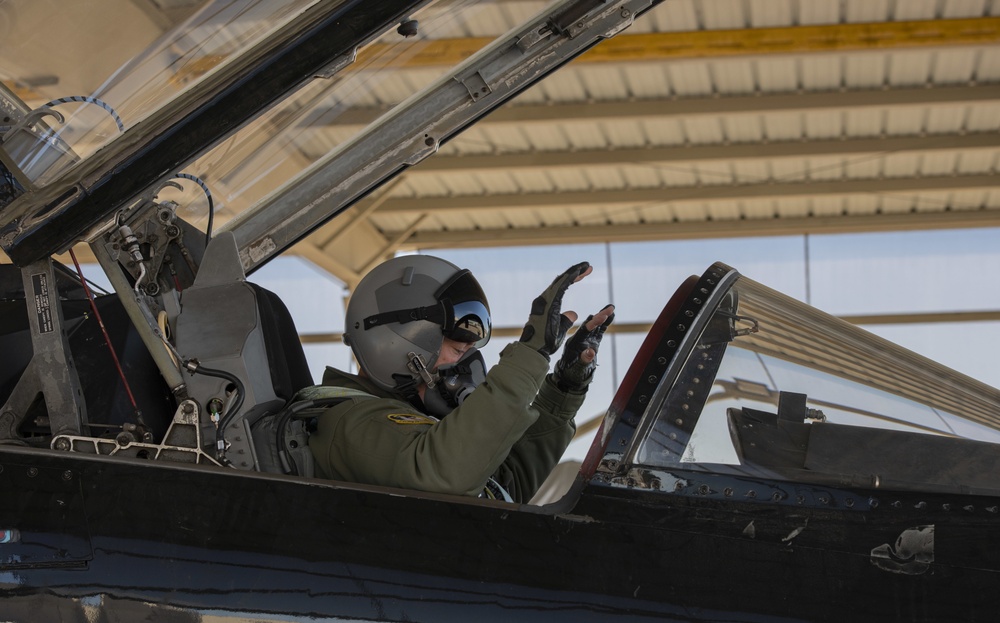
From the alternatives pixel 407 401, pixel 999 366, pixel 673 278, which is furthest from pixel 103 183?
pixel 999 366

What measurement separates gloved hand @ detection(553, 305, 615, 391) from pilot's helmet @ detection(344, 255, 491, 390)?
0.25 metres

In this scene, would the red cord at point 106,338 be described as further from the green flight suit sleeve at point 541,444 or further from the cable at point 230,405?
the green flight suit sleeve at point 541,444

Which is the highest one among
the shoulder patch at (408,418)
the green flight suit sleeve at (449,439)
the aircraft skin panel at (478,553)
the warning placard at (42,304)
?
the warning placard at (42,304)

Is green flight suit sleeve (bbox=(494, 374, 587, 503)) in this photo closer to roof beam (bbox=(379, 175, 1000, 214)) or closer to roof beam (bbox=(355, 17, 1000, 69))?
roof beam (bbox=(355, 17, 1000, 69))

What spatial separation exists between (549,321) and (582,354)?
1.16 feet

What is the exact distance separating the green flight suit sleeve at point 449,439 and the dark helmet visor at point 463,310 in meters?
0.35

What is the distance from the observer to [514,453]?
125 inches

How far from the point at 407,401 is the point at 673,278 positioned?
12.3m

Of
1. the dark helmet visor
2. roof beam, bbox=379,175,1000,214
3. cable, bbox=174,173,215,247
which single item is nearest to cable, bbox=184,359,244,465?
cable, bbox=174,173,215,247

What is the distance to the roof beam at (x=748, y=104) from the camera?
36.4ft

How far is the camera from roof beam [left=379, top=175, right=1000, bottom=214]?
13.2 m

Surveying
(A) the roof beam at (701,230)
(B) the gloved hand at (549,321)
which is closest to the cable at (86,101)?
(B) the gloved hand at (549,321)

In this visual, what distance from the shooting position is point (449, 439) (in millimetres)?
2238

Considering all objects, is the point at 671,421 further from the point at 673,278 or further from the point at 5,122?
the point at 673,278
